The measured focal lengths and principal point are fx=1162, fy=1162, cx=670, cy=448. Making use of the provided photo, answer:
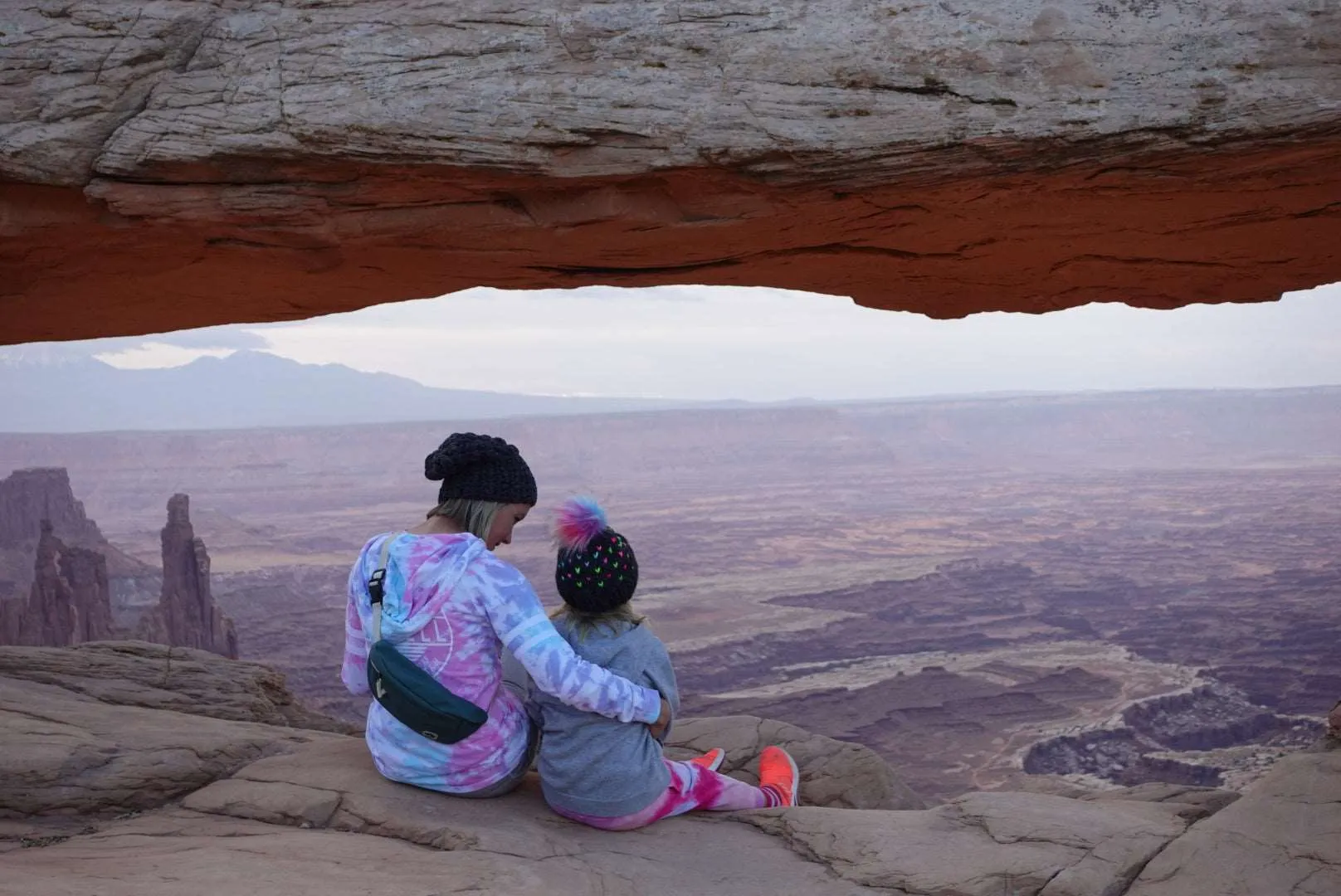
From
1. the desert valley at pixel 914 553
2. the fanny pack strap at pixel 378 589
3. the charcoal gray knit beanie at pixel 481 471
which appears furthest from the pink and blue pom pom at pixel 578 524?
the desert valley at pixel 914 553

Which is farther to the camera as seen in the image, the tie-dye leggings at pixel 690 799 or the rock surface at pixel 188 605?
the rock surface at pixel 188 605

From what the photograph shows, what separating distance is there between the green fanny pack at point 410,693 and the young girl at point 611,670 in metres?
0.32

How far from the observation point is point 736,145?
13.9 feet

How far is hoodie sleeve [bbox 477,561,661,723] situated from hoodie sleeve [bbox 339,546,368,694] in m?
0.47

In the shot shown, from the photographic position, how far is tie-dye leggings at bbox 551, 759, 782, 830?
3.91 meters

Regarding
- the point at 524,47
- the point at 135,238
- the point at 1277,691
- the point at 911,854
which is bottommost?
→ the point at 1277,691

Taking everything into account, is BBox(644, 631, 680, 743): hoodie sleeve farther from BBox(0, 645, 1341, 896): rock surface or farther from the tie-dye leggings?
BBox(0, 645, 1341, 896): rock surface

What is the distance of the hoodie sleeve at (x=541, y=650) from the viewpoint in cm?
359

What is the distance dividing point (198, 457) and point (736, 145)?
77.6m

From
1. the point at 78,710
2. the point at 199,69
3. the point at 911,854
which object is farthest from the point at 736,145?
the point at 78,710

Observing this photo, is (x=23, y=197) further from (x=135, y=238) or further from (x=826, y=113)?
(x=826, y=113)

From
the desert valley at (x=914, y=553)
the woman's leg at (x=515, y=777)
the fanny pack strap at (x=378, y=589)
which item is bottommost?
the desert valley at (x=914, y=553)

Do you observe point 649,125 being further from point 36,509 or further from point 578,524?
point 36,509

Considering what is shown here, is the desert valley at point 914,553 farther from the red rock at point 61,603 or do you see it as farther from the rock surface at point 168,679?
the rock surface at point 168,679
